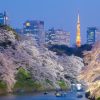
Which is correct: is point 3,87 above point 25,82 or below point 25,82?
below

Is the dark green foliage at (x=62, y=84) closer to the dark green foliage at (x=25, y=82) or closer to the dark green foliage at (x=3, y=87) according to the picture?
the dark green foliage at (x=25, y=82)

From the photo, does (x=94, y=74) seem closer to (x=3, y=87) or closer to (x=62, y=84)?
(x=3, y=87)

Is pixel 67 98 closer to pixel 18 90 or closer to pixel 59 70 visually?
pixel 18 90

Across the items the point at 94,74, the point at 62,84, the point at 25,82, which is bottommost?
the point at 62,84

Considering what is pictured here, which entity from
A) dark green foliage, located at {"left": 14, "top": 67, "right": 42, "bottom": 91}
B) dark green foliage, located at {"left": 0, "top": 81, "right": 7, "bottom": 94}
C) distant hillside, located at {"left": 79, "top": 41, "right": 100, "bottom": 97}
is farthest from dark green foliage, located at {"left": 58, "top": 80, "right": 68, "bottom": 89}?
distant hillside, located at {"left": 79, "top": 41, "right": 100, "bottom": 97}

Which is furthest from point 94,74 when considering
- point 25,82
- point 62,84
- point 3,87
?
point 62,84

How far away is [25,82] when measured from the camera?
76.5 metres

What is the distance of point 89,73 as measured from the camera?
52.9 metres

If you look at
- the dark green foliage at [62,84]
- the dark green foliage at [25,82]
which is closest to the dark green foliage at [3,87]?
the dark green foliage at [25,82]

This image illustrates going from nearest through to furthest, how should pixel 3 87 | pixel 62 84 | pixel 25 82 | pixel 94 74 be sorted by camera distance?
pixel 94 74, pixel 3 87, pixel 25 82, pixel 62 84

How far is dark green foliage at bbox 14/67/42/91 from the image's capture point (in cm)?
7525

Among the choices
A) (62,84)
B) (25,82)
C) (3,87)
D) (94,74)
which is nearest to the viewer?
(94,74)

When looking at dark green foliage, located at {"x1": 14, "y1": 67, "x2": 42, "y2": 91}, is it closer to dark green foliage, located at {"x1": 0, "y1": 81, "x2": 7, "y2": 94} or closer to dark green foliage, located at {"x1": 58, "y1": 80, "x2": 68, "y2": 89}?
dark green foliage, located at {"x1": 0, "y1": 81, "x2": 7, "y2": 94}

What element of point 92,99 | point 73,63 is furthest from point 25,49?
point 92,99
